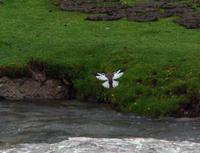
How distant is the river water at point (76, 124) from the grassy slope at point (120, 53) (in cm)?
82

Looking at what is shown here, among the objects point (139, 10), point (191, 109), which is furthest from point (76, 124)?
point (139, 10)

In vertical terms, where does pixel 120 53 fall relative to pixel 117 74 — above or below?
above

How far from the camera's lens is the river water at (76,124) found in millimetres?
18547

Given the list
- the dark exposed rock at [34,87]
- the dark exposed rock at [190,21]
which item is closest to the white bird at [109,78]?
the dark exposed rock at [34,87]

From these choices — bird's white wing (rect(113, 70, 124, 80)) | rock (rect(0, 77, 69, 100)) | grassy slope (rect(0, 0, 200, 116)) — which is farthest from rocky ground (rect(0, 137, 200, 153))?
rock (rect(0, 77, 69, 100))

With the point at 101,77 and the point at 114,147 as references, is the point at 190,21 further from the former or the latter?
the point at 114,147

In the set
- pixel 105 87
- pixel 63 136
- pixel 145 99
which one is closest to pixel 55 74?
pixel 105 87

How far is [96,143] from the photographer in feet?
43.1

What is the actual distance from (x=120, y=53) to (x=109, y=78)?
220 centimetres

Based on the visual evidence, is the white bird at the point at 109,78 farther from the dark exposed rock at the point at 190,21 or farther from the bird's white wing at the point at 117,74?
the dark exposed rock at the point at 190,21

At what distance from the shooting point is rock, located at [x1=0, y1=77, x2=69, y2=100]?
76.1 feet

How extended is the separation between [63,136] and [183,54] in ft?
22.6

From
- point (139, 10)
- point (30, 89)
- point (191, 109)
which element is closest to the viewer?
point (191, 109)

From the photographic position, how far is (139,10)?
109 feet
